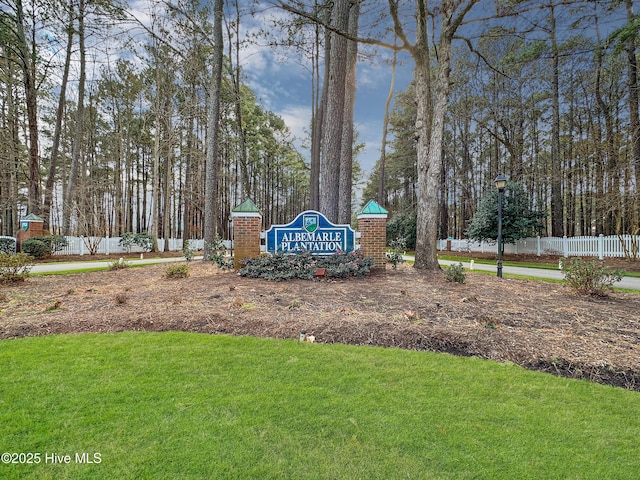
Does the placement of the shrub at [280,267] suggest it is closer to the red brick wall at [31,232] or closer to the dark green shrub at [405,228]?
the red brick wall at [31,232]

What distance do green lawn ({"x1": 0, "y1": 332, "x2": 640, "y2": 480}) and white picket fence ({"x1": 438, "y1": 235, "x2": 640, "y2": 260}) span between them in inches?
538

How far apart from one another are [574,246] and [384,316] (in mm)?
15020

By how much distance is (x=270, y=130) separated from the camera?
25609 mm

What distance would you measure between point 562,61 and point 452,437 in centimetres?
1953

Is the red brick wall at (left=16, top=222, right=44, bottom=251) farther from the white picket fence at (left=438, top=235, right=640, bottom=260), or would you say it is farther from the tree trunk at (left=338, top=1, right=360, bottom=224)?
the white picket fence at (left=438, top=235, right=640, bottom=260)

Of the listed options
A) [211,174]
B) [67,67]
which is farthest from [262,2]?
[67,67]

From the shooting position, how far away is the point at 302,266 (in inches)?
262

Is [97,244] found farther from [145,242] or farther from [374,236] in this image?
[374,236]

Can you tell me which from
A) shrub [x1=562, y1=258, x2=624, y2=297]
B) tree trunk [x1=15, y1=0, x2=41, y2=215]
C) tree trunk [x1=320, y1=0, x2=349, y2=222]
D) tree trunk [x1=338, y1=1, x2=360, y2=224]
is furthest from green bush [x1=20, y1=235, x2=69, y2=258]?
shrub [x1=562, y1=258, x2=624, y2=297]

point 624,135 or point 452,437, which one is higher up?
point 624,135

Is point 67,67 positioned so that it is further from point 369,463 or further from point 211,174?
point 369,463

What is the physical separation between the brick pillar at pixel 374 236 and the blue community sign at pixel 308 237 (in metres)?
0.45

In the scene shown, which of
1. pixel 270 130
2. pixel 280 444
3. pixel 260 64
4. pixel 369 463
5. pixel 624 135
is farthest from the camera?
pixel 270 130

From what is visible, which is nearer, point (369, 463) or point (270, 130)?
point (369, 463)
